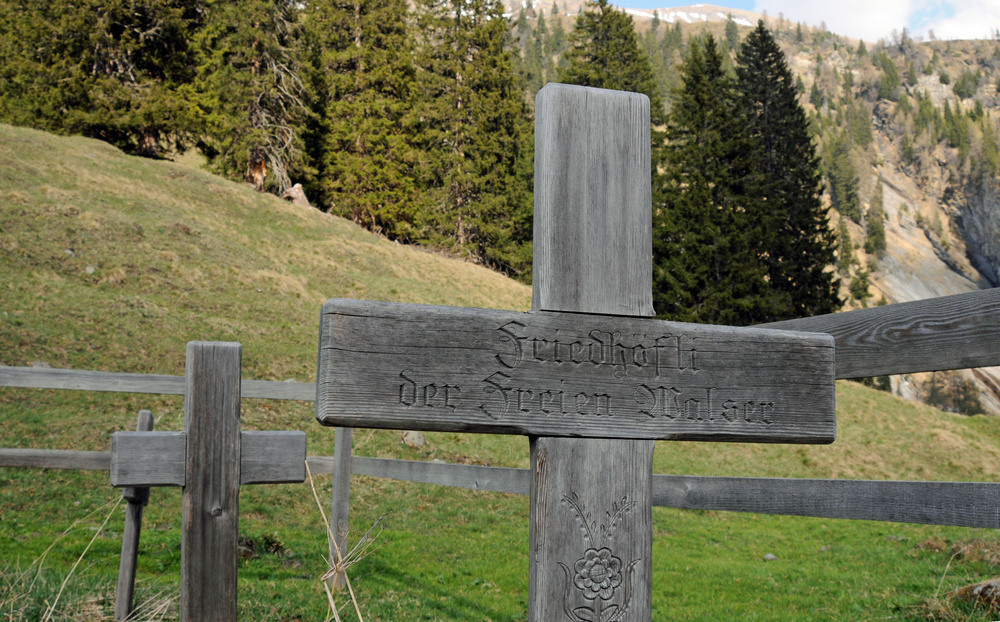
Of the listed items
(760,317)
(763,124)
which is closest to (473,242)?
(760,317)

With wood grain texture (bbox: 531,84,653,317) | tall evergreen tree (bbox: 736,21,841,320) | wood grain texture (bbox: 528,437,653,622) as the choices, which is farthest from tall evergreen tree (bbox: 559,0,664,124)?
wood grain texture (bbox: 528,437,653,622)

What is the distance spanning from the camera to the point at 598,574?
163cm

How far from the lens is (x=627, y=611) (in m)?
1.65

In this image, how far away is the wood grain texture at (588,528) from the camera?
1.60m

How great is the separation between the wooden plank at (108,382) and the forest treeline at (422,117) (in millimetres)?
21520

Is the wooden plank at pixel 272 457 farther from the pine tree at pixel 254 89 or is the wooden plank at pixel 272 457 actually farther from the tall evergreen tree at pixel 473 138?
the tall evergreen tree at pixel 473 138

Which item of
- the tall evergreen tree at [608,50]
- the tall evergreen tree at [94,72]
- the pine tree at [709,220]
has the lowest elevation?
the pine tree at [709,220]

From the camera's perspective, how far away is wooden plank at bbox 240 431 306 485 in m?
2.08

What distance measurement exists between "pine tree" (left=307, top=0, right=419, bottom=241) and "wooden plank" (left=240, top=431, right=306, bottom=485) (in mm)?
31445

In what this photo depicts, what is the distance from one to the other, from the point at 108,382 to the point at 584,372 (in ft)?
17.4

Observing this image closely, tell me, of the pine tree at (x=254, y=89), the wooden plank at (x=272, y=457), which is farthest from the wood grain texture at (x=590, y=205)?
the pine tree at (x=254, y=89)

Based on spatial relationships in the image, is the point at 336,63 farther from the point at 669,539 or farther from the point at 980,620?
the point at 980,620

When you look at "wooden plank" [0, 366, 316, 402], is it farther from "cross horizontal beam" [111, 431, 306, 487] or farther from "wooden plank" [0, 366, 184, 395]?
"cross horizontal beam" [111, 431, 306, 487]

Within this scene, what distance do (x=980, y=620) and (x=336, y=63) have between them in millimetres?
35445
